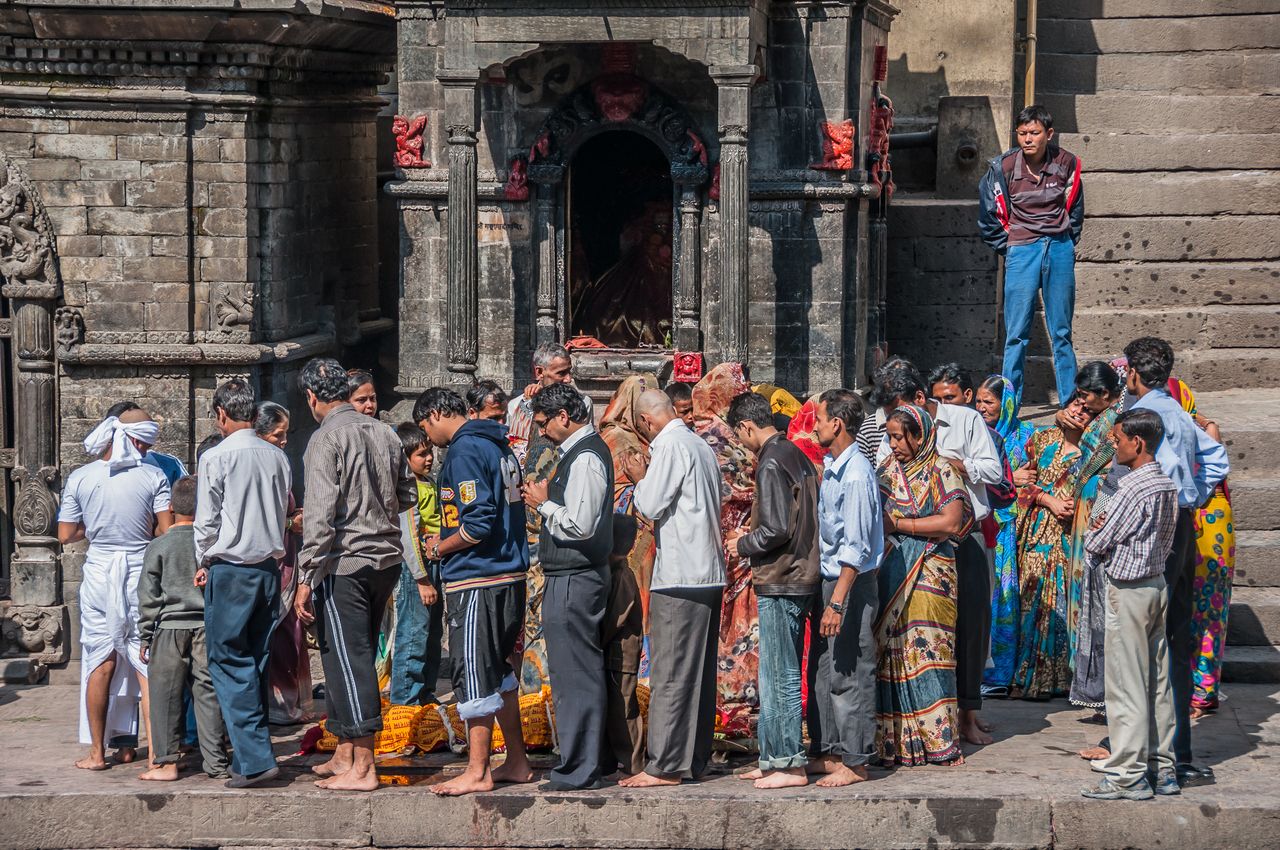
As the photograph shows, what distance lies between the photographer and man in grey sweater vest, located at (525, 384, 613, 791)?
8.97 metres

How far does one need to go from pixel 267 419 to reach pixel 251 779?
1.75 meters

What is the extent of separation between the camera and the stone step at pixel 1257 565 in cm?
1162

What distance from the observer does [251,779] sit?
9.16 m

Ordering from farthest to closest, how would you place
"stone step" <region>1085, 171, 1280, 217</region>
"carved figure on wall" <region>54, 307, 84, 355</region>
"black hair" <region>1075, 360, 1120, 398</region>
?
"stone step" <region>1085, 171, 1280, 217</region> → "carved figure on wall" <region>54, 307, 84, 355</region> → "black hair" <region>1075, 360, 1120, 398</region>

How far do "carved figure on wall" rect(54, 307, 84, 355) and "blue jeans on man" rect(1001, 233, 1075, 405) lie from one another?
6.10 m

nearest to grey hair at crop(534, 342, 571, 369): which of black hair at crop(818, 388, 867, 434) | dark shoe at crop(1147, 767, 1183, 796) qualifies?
black hair at crop(818, 388, 867, 434)

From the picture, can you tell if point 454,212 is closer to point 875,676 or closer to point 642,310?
point 642,310

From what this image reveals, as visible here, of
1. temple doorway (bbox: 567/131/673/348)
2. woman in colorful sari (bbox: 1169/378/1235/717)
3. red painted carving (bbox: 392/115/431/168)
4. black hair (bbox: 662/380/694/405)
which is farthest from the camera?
temple doorway (bbox: 567/131/673/348)

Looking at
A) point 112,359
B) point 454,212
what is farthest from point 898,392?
point 112,359

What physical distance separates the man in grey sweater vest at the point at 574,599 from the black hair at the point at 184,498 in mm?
1708

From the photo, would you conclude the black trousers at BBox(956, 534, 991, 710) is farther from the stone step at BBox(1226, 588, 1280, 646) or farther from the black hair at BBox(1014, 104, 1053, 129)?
the black hair at BBox(1014, 104, 1053, 129)

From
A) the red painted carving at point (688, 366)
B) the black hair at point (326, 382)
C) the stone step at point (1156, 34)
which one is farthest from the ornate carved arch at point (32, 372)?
the stone step at point (1156, 34)

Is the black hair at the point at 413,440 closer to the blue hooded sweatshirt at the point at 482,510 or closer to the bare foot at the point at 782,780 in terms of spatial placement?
the blue hooded sweatshirt at the point at 482,510

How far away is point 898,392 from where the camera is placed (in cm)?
960
